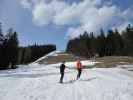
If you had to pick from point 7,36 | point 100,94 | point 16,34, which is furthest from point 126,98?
point 16,34

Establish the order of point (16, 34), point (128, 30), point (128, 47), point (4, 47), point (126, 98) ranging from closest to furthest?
point (126, 98) → point (4, 47) → point (16, 34) → point (128, 47) → point (128, 30)

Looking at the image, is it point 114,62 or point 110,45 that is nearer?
A: point 114,62

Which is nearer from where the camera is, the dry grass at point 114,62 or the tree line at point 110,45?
the dry grass at point 114,62

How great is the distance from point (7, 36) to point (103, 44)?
2563 inches

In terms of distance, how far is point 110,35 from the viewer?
477 feet

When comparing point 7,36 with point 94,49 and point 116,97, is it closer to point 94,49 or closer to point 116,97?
point 94,49

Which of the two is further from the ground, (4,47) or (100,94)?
(4,47)

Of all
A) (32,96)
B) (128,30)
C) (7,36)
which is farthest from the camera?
(128,30)

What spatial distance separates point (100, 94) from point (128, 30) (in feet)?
420

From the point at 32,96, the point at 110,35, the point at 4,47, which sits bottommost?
the point at 32,96

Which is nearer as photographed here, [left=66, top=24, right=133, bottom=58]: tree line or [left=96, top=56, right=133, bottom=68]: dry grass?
[left=96, top=56, right=133, bottom=68]: dry grass

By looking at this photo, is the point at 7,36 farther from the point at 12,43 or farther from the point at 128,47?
the point at 128,47

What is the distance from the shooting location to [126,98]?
14.5 m

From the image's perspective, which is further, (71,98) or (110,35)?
(110,35)
